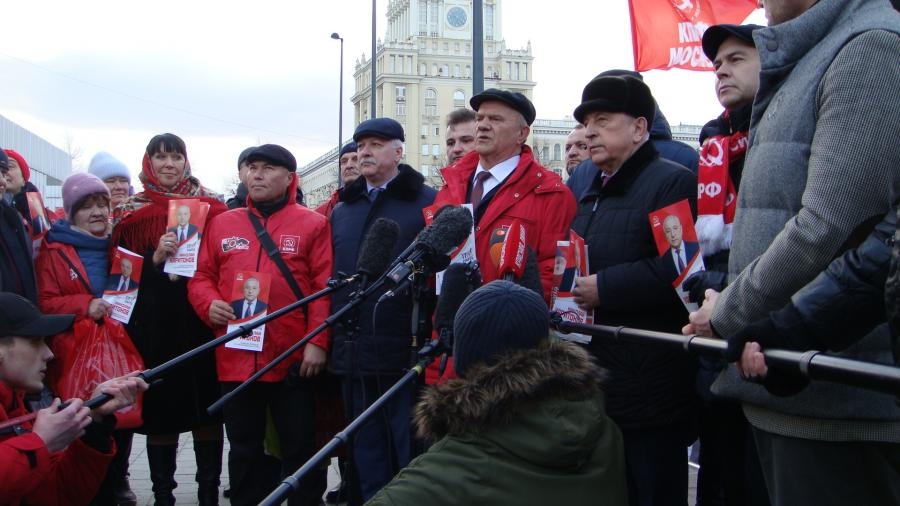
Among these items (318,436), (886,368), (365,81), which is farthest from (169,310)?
(365,81)

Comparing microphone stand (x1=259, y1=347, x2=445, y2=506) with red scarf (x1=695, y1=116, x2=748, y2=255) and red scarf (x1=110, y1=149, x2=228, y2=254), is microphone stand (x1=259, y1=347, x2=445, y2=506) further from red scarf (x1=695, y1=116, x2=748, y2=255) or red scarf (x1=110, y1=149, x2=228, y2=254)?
red scarf (x1=110, y1=149, x2=228, y2=254)

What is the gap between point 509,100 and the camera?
5121 mm

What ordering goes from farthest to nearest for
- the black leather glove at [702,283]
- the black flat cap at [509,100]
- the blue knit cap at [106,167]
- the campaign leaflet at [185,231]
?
the blue knit cap at [106,167] < the campaign leaflet at [185,231] < the black flat cap at [509,100] < the black leather glove at [702,283]

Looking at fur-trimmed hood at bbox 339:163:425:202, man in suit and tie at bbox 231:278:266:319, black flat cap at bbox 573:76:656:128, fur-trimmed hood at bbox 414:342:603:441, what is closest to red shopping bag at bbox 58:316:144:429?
man in suit and tie at bbox 231:278:266:319

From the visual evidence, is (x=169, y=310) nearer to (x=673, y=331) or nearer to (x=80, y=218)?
(x=80, y=218)

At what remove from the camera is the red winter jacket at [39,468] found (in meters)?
3.47

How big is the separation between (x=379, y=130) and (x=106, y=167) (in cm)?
314

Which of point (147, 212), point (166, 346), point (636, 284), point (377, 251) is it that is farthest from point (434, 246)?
point (147, 212)

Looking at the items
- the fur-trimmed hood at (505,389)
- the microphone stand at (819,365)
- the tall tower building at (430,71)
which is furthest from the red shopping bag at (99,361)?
the tall tower building at (430,71)

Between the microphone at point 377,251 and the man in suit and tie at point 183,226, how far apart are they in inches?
79.5

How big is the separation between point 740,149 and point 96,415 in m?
3.07

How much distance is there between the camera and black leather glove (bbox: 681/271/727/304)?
3451mm

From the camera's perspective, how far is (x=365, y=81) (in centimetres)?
10275

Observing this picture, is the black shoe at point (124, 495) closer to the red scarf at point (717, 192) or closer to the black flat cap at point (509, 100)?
the black flat cap at point (509, 100)
